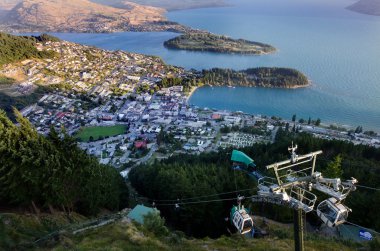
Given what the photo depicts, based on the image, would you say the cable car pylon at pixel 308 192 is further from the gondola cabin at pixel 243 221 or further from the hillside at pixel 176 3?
the hillside at pixel 176 3

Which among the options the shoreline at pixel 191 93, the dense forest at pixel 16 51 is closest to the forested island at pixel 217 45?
the shoreline at pixel 191 93

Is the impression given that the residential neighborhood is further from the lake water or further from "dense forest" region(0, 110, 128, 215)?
"dense forest" region(0, 110, 128, 215)

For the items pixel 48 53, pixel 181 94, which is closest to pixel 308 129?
pixel 181 94

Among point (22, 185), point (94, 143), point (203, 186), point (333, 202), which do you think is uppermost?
point (333, 202)

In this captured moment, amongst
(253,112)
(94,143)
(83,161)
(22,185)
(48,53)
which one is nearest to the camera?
(22,185)

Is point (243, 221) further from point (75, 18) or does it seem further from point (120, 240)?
point (75, 18)

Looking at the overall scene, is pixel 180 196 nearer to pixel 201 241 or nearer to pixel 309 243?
pixel 201 241

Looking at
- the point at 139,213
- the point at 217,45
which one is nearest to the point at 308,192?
the point at 139,213
